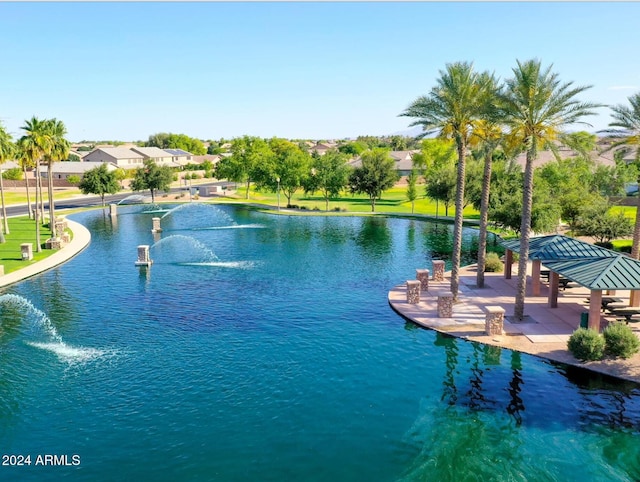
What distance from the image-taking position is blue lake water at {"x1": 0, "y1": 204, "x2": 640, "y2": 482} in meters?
16.5

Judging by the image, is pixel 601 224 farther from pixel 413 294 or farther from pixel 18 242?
pixel 18 242

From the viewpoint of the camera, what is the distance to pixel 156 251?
49062mm

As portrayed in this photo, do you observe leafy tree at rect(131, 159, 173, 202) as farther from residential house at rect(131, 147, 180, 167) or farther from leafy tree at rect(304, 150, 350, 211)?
residential house at rect(131, 147, 180, 167)

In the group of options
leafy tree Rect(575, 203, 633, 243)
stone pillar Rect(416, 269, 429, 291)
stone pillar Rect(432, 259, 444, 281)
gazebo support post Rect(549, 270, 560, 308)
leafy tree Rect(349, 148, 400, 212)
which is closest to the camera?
gazebo support post Rect(549, 270, 560, 308)

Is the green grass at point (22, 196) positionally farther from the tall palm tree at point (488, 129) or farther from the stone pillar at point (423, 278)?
the tall palm tree at point (488, 129)

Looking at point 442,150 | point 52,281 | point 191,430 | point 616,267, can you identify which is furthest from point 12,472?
point 442,150

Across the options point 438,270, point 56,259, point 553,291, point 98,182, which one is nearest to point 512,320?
point 553,291

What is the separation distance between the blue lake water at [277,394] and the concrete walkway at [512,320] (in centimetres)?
87

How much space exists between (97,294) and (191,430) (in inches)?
759

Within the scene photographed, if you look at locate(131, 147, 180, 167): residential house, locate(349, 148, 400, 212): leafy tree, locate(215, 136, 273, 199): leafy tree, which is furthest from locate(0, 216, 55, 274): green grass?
locate(131, 147, 180, 167): residential house

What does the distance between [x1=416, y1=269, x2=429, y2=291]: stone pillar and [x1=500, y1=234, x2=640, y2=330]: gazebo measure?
5.74 metres

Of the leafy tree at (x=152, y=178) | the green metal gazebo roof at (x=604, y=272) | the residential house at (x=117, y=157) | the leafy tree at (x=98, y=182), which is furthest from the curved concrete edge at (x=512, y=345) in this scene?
the residential house at (x=117, y=157)

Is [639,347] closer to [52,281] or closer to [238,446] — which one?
[238,446]

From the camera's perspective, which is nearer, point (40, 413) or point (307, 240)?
point (40, 413)
